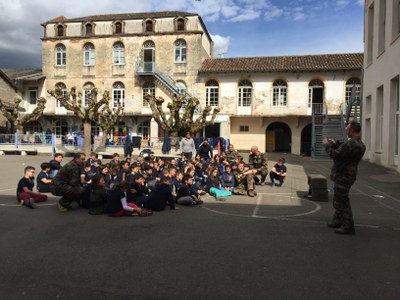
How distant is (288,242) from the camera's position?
237 inches

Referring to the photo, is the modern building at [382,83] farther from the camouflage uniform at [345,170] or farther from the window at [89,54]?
the window at [89,54]

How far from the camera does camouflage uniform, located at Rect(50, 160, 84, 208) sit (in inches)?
334

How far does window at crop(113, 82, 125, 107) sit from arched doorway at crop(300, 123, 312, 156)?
1710 cm

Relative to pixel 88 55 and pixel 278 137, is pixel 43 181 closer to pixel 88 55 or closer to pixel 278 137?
pixel 278 137

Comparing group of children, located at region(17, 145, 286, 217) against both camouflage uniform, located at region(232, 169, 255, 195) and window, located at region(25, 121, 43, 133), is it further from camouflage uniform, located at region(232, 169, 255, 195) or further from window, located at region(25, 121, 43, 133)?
window, located at region(25, 121, 43, 133)

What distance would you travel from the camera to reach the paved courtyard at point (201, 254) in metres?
4.21

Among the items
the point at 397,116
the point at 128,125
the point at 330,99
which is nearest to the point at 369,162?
the point at 397,116

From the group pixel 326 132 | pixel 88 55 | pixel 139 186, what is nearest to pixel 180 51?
pixel 88 55

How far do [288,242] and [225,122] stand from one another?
26.5 m

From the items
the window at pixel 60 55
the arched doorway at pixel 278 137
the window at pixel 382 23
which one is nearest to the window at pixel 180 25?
the window at pixel 60 55

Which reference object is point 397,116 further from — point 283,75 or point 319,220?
point 283,75

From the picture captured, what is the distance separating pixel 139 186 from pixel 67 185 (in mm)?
1803

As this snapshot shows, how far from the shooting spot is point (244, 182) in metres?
11.4

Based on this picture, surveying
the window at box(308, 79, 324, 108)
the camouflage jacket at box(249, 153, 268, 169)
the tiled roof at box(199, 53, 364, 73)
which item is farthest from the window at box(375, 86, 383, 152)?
the window at box(308, 79, 324, 108)
